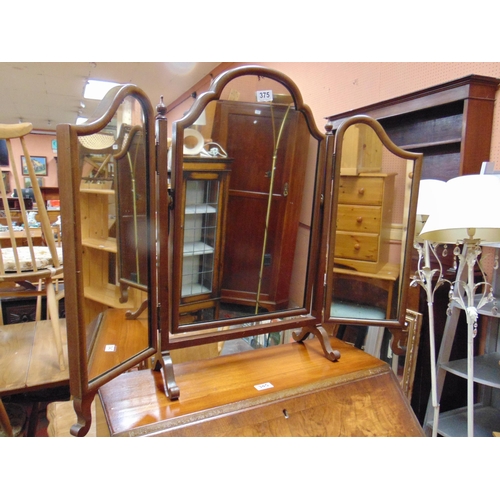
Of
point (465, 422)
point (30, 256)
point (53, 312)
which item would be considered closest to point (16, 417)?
point (53, 312)

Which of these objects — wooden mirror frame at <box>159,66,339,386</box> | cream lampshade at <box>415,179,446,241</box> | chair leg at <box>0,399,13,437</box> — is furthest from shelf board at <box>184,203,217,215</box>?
chair leg at <box>0,399,13,437</box>

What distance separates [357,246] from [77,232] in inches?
34.8

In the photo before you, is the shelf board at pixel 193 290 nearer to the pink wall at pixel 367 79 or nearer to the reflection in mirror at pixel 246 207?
the reflection in mirror at pixel 246 207

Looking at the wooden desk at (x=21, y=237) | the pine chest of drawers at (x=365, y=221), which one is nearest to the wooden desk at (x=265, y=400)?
the pine chest of drawers at (x=365, y=221)

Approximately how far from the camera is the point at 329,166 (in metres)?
1.15

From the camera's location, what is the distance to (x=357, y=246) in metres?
1.26

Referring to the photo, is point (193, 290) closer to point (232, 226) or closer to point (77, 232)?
point (232, 226)

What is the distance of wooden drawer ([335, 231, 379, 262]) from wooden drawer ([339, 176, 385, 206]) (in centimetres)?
11

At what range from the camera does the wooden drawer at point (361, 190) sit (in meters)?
1.22

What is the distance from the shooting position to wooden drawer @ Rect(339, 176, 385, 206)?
4.00 ft

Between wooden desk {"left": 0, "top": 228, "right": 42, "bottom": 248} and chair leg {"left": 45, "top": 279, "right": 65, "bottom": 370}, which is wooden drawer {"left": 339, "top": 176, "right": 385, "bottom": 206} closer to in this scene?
chair leg {"left": 45, "top": 279, "right": 65, "bottom": 370}
